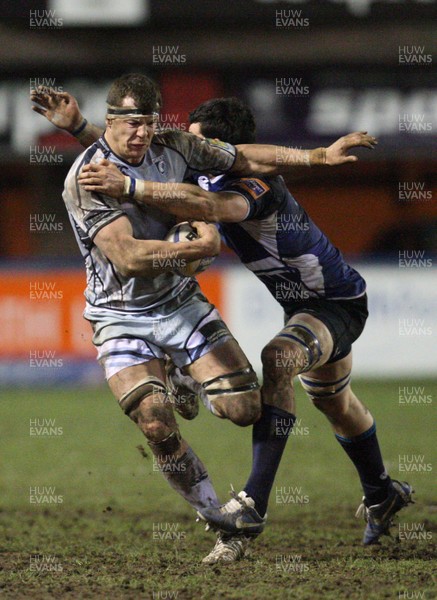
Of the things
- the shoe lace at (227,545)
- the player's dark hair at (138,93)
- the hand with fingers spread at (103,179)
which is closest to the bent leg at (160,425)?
the shoe lace at (227,545)

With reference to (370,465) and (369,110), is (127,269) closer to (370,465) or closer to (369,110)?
(370,465)

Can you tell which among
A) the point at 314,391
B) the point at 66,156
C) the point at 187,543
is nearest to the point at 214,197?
the point at 314,391

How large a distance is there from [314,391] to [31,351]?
27.1 feet

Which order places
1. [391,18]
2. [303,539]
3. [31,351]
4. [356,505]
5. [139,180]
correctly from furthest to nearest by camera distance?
[391,18] → [31,351] → [356,505] → [303,539] → [139,180]

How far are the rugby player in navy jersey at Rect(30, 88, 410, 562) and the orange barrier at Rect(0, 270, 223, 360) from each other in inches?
303

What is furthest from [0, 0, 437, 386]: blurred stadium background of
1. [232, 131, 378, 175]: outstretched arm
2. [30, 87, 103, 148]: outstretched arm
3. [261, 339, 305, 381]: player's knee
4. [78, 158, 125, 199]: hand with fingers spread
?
[78, 158, 125, 199]: hand with fingers spread

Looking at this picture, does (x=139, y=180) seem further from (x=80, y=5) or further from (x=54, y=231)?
(x=54, y=231)

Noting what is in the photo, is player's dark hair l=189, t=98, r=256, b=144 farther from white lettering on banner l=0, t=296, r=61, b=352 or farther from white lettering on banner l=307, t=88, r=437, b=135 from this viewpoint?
white lettering on banner l=307, t=88, r=437, b=135

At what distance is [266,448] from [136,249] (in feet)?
4.31

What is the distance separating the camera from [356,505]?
7.75 meters

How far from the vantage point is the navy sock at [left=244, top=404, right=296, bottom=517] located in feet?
18.9

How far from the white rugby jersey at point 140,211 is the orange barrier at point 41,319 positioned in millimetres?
8128

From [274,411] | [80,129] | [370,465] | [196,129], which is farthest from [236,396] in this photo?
[80,129]

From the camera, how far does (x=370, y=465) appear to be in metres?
6.67
